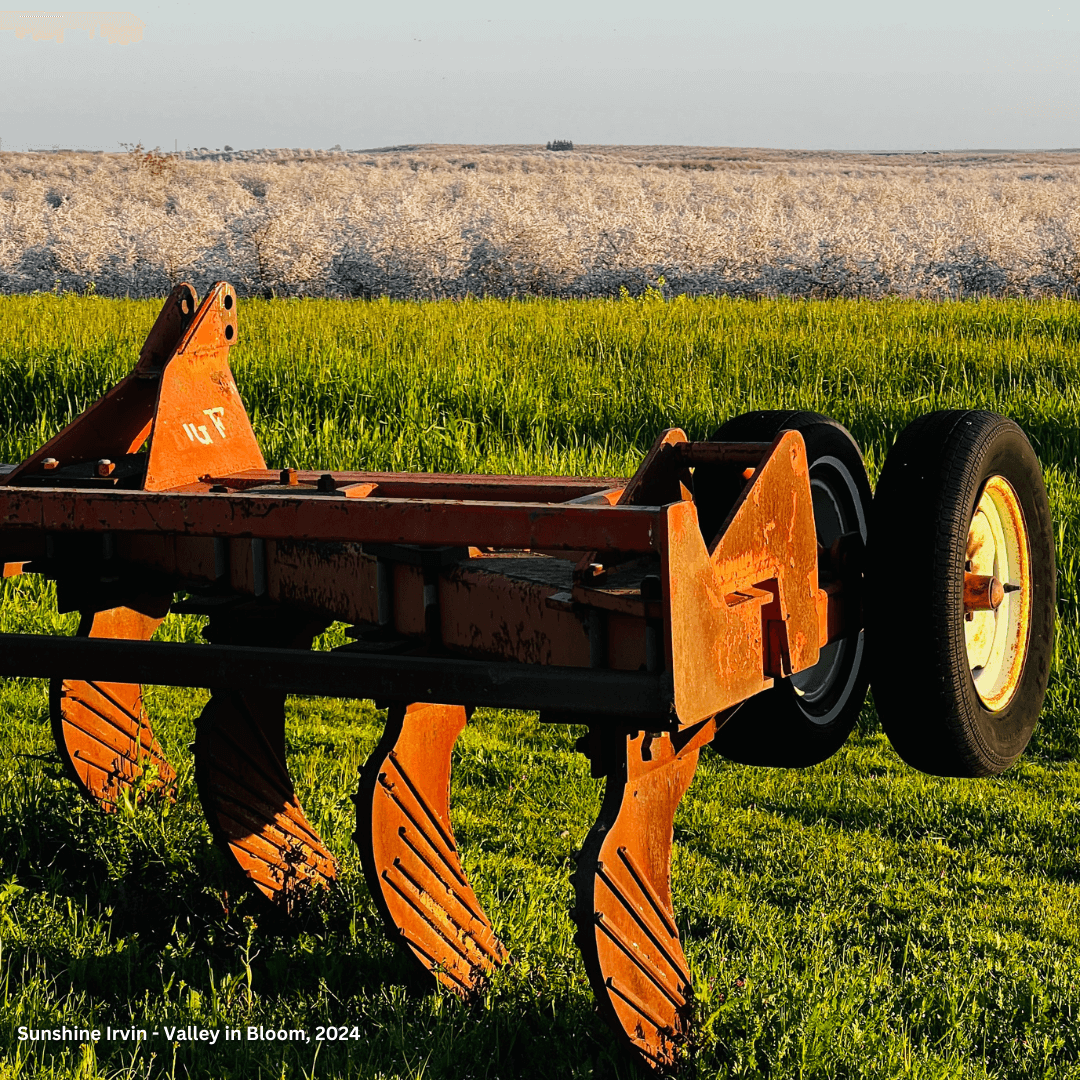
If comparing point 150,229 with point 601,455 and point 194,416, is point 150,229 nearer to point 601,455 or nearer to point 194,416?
point 601,455

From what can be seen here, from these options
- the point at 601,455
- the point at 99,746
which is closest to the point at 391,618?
the point at 99,746

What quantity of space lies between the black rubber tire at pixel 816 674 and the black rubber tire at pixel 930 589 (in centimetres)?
17

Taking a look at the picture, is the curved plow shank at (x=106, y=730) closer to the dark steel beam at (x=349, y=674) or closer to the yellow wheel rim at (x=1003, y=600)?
the dark steel beam at (x=349, y=674)

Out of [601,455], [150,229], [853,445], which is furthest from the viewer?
[150,229]

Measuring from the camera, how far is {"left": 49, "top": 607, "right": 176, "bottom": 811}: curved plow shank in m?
4.64

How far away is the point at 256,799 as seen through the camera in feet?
13.5

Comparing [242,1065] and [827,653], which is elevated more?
[827,653]

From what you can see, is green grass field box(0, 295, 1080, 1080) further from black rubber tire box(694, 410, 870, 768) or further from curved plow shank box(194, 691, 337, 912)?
black rubber tire box(694, 410, 870, 768)

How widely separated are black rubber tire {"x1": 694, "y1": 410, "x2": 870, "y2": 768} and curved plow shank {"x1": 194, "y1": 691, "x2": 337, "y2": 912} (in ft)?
4.68

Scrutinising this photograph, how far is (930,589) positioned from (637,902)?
1040 millimetres

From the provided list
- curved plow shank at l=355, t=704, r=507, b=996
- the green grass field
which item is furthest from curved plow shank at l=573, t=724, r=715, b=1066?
curved plow shank at l=355, t=704, r=507, b=996

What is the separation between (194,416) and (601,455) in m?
5.32

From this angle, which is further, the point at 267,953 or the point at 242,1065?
the point at 267,953

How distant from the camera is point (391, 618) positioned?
126 inches
